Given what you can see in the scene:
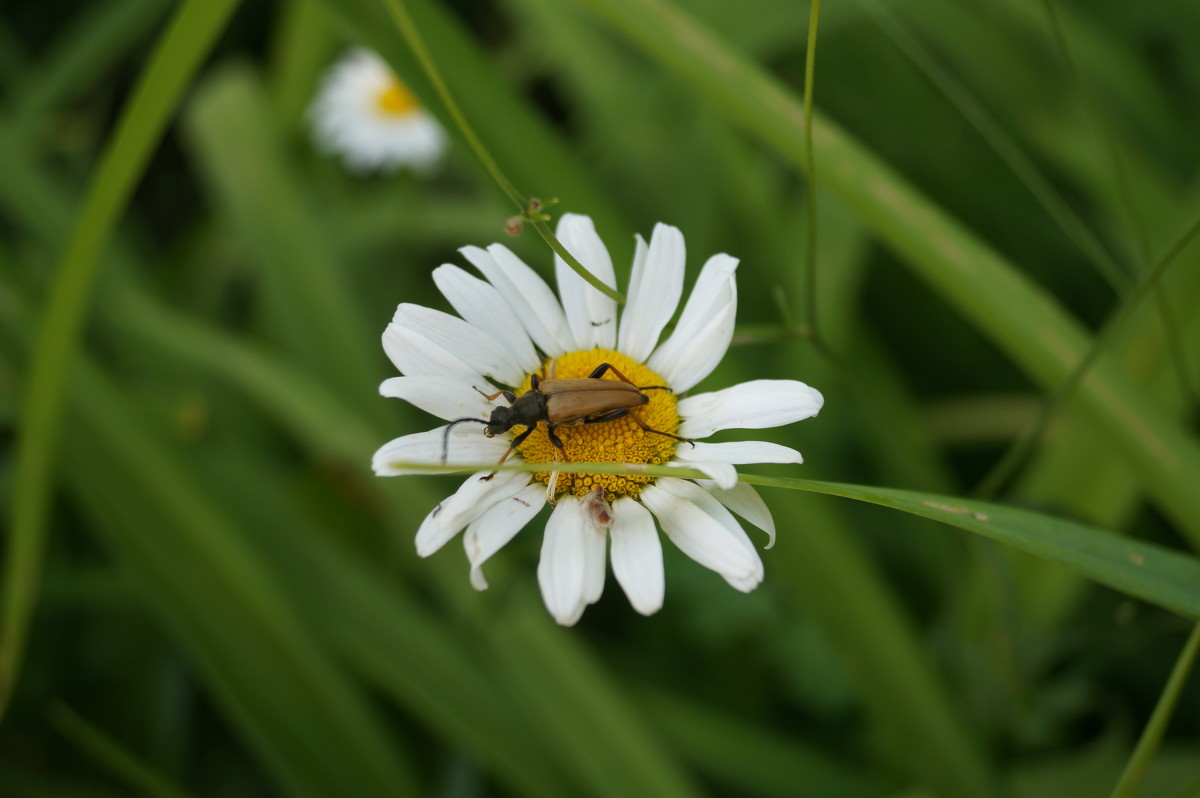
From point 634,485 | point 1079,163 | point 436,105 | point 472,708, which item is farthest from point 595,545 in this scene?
point 1079,163

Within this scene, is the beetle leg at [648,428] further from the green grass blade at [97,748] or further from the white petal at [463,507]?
the green grass blade at [97,748]

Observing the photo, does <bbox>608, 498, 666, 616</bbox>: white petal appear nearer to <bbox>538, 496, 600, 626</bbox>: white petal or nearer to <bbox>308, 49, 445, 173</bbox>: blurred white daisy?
<bbox>538, 496, 600, 626</bbox>: white petal

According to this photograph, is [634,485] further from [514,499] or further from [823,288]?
[823,288]

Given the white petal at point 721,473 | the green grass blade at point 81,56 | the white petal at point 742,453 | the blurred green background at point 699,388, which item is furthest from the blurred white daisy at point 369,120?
the white petal at point 721,473

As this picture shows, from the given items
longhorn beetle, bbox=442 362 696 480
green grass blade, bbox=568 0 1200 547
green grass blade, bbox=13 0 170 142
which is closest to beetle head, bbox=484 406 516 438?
longhorn beetle, bbox=442 362 696 480

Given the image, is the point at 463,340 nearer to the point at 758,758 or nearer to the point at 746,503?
the point at 746,503

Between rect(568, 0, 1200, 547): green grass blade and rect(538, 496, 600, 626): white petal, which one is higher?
rect(568, 0, 1200, 547): green grass blade
